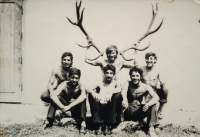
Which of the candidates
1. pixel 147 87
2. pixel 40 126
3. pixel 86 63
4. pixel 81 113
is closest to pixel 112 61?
pixel 86 63

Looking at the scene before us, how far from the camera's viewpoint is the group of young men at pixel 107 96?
133cm

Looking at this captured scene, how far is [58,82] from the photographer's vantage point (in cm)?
134

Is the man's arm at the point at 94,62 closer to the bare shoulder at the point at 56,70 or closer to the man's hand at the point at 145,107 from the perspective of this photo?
the bare shoulder at the point at 56,70

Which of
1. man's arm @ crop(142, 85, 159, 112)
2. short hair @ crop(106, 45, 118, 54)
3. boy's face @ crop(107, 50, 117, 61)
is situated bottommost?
man's arm @ crop(142, 85, 159, 112)

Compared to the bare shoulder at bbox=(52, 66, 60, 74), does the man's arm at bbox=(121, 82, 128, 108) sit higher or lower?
lower

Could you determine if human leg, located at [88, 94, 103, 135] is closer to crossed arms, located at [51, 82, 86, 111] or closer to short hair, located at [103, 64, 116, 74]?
crossed arms, located at [51, 82, 86, 111]

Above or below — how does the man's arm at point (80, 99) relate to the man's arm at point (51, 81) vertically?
below

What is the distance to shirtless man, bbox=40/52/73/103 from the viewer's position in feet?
4.37

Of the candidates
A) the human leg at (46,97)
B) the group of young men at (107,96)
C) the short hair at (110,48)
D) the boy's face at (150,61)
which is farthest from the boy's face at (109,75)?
the human leg at (46,97)

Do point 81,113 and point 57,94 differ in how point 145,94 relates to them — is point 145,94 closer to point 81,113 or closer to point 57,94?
point 81,113

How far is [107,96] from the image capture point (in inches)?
52.6

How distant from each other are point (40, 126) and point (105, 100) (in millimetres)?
431

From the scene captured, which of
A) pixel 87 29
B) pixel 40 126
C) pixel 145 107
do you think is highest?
pixel 87 29

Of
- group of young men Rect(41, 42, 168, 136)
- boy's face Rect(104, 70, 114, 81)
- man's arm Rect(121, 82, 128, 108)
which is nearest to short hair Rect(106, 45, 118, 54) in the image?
group of young men Rect(41, 42, 168, 136)
